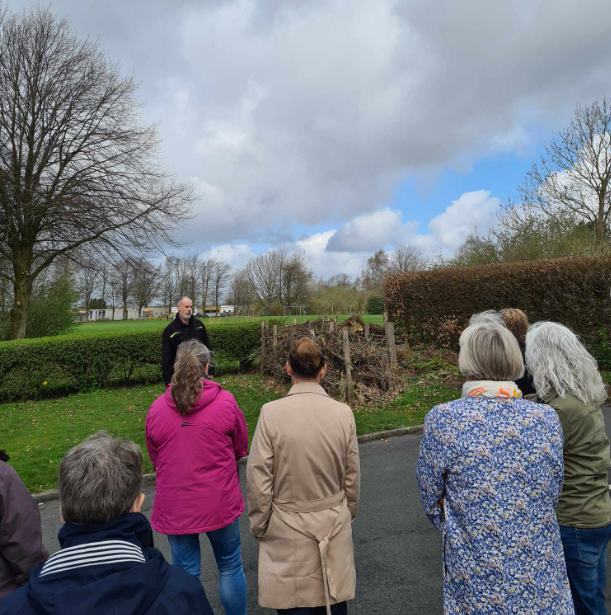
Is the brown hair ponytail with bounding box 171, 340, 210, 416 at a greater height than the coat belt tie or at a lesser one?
greater

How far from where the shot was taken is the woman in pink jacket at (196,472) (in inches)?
93.4

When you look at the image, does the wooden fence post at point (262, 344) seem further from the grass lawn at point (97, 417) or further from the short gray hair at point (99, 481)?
the short gray hair at point (99, 481)

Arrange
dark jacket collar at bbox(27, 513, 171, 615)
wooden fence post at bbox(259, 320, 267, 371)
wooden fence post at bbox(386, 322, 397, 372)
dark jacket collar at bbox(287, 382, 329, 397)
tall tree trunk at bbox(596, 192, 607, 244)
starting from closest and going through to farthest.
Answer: dark jacket collar at bbox(27, 513, 171, 615) < dark jacket collar at bbox(287, 382, 329, 397) < wooden fence post at bbox(386, 322, 397, 372) < wooden fence post at bbox(259, 320, 267, 371) < tall tree trunk at bbox(596, 192, 607, 244)

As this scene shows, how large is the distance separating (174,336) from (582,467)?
4.69m

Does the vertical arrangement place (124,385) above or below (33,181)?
below

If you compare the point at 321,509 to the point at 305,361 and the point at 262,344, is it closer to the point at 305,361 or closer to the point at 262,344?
the point at 305,361

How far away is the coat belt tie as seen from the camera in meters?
1.96

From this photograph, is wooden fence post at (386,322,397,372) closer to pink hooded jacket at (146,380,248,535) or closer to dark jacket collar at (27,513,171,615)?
pink hooded jacket at (146,380,248,535)

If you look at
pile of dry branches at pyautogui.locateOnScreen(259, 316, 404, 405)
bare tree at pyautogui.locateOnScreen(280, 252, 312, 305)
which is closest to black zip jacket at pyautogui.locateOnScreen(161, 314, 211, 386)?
pile of dry branches at pyautogui.locateOnScreen(259, 316, 404, 405)

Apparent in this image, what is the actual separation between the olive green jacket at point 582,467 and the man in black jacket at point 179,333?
4.49 m

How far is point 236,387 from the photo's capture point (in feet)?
35.2

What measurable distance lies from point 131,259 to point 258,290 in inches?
1515

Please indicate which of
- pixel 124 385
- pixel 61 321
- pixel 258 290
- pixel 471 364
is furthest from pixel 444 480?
pixel 258 290

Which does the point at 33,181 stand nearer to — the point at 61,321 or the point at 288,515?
Result: the point at 61,321
